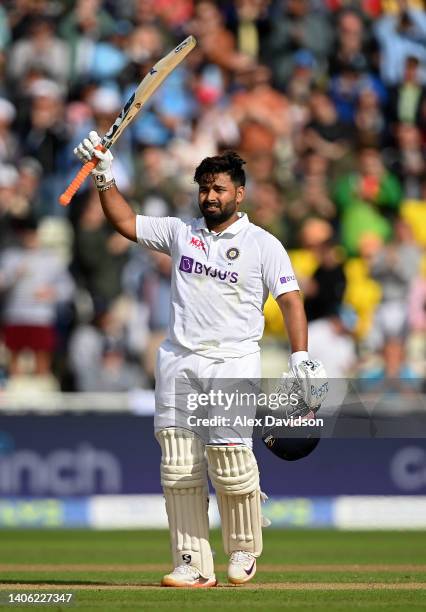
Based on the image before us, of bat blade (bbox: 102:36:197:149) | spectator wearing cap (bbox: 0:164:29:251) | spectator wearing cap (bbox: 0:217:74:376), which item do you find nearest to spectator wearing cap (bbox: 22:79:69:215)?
spectator wearing cap (bbox: 0:164:29:251)

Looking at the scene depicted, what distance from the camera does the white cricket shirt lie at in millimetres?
6527

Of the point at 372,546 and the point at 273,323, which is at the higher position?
the point at 273,323

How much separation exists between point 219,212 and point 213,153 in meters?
7.31

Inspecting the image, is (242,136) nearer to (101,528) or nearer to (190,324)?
(101,528)

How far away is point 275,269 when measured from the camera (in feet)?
21.5

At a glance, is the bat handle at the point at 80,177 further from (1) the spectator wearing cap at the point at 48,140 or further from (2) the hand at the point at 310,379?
(1) the spectator wearing cap at the point at 48,140

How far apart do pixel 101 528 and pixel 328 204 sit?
11.9 feet

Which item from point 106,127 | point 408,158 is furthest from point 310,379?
point 408,158

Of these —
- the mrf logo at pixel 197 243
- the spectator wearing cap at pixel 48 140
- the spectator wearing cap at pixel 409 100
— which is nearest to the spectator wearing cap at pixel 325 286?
the spectator wearing cap at pixel 48 140

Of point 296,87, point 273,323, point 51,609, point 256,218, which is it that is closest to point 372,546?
point 273,323

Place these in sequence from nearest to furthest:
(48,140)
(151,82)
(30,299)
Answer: (151,82), (30,299), (48,140)

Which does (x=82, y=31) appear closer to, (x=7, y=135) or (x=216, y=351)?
(x=7, y=135)

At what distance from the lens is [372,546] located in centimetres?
1019

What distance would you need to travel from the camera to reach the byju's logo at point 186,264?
658 cm
